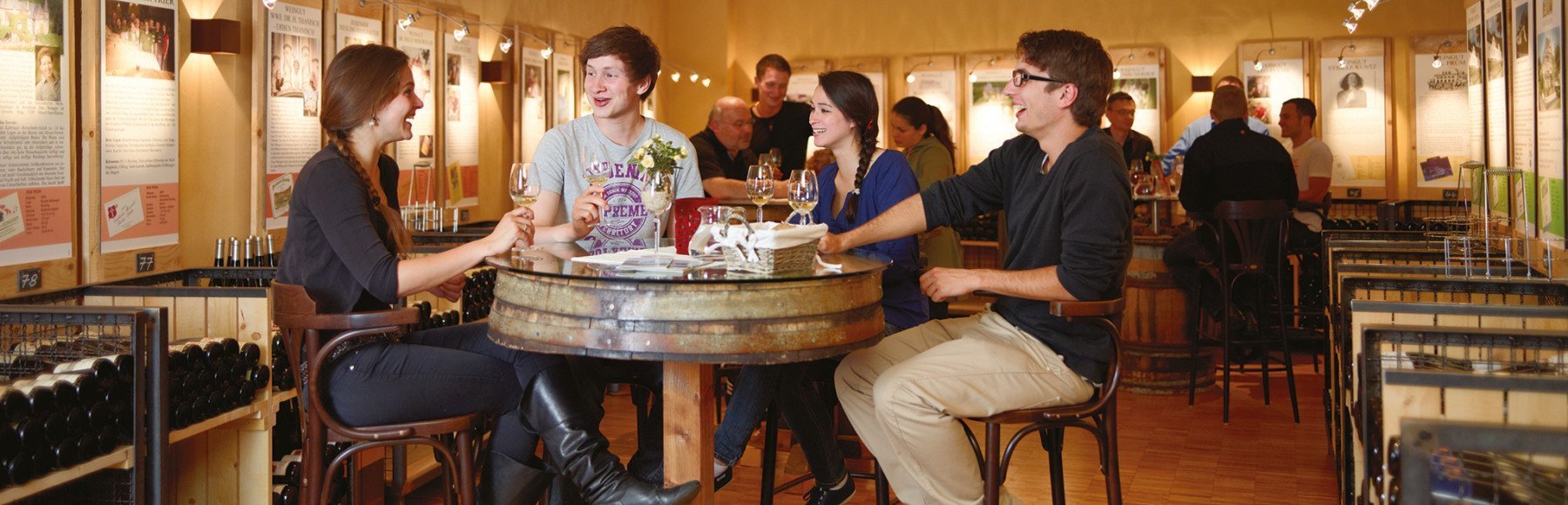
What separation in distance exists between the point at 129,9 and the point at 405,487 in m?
1.96

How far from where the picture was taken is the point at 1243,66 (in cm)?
1025

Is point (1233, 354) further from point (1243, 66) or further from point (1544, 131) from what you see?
point (1243, 66)

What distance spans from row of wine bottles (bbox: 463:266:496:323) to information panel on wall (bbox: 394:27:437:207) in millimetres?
1293

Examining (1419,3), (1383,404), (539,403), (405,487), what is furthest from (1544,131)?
(1419,3)

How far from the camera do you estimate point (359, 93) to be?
10.9ft

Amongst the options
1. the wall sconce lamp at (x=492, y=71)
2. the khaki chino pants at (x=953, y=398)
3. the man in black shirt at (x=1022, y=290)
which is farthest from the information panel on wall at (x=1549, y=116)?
the wall sconce lamp at (x=492, y=71)

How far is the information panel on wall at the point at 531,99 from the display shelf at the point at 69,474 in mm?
4982

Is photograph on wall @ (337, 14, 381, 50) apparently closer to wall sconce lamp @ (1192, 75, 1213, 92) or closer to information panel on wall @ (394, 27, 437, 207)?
information panel on wall @ (394, 27, 437, 207)

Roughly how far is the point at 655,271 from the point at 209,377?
1765mm

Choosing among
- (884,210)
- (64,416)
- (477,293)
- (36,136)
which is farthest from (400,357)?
(477,293)

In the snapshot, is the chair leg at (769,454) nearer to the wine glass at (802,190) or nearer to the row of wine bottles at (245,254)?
the wine glass at (802,190)

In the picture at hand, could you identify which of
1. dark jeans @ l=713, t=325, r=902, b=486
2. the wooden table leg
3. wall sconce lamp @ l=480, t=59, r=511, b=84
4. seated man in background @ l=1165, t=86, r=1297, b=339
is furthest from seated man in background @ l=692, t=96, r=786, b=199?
the wooden table leg

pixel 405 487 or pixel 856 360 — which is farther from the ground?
pixel 856 360

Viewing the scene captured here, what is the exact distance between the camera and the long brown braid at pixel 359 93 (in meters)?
3.33
